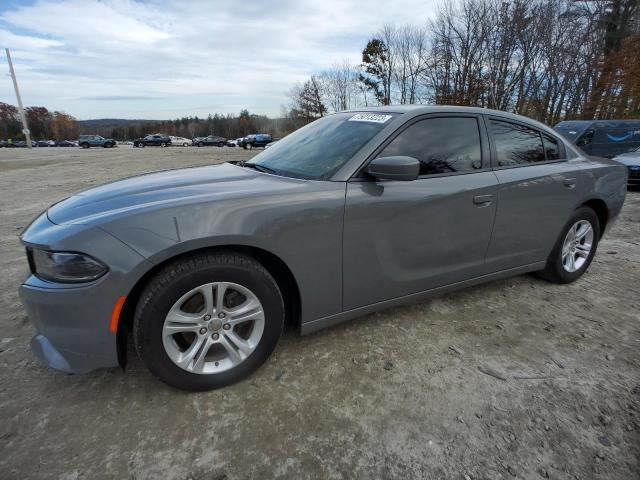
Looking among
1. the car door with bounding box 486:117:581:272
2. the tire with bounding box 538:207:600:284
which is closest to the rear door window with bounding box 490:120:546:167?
the car door with bounding box 486:117:581:272

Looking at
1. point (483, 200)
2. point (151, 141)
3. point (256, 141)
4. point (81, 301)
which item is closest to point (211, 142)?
point (151, 141)

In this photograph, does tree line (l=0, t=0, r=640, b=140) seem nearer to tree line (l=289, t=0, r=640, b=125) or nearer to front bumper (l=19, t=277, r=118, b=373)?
tree line (l=289, t=0, r=640, b=125)

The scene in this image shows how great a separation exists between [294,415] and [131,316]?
101cm

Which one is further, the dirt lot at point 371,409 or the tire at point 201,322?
the tire at point 201,322

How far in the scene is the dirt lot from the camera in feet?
5.13

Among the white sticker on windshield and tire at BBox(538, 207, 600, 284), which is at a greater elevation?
the white sticker on windshield

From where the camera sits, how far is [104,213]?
1.80 meters

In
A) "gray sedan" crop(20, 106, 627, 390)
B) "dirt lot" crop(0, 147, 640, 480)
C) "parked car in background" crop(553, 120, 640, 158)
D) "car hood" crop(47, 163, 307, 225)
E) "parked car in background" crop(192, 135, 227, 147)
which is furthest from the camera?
"parked car in background" crop(192, 135, 227, 147)

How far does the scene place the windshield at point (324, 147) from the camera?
90.7 inches

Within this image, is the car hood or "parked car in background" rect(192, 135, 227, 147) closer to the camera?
the car hood

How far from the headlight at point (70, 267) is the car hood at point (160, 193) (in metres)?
0.18

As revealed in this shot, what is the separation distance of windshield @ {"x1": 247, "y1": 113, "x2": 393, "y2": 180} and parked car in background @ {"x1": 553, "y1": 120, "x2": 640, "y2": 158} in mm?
13185

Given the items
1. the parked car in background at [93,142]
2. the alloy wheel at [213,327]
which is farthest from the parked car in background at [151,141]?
the alloy wheel at [213,327]

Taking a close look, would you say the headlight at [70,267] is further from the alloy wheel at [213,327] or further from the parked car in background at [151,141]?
the parked car in background at [151,141]
